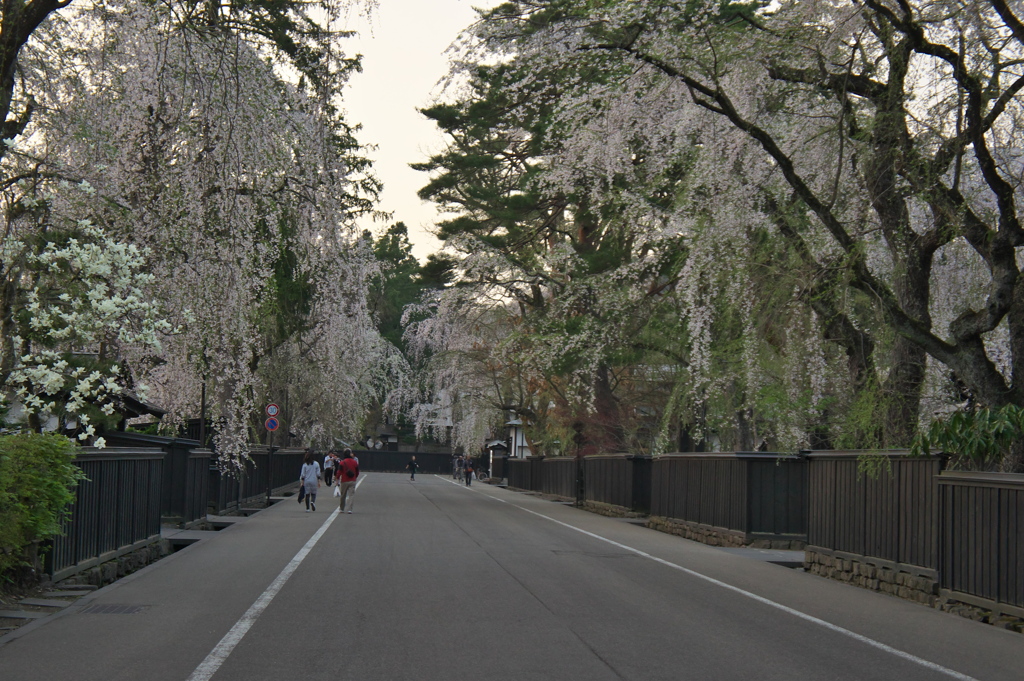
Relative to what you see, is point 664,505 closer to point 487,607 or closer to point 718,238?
point 718,238

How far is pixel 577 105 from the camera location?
20.0 meters

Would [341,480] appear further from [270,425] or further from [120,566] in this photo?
[120,566]

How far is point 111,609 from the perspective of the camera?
10.2 meters

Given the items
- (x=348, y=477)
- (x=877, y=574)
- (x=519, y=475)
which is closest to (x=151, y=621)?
(x=877, y=574)

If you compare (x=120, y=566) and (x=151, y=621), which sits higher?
(x=151, y=621)

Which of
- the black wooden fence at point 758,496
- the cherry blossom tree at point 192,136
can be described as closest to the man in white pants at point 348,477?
the black wooden fence at point 758,496

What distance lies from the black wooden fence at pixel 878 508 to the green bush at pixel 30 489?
35.6 feet

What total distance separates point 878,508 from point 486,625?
8.00m

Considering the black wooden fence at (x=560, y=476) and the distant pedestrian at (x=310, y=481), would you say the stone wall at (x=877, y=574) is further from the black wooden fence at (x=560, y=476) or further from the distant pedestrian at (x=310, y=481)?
the black wooden fence at (x=560, y=476)

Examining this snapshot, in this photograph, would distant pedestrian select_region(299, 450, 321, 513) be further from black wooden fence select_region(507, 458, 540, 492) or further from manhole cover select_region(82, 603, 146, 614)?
black wooden fence select_region(507, 458, 540, 492)

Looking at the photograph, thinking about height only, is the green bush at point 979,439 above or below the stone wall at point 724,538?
above

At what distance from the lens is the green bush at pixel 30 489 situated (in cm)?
980

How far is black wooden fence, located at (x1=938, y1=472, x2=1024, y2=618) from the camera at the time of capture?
10977 millimetres

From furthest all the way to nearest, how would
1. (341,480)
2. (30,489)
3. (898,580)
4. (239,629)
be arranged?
(341,480)
(898,580)
(30,489)
(239,629)
